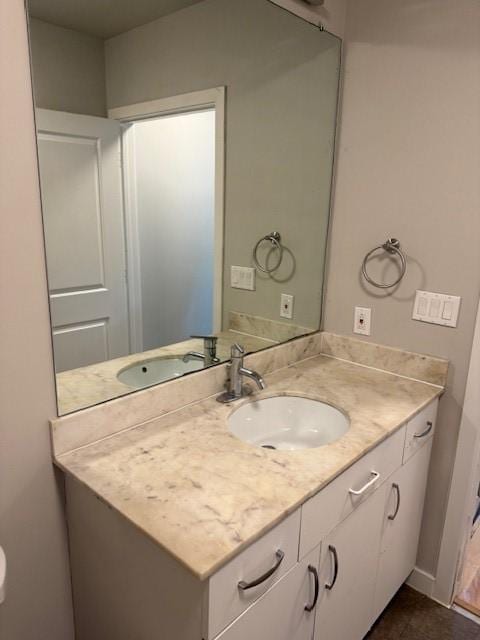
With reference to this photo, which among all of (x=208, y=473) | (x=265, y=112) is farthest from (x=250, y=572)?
(x=265, y=112)

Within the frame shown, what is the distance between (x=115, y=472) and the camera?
1055mm

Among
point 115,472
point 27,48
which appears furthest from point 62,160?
point 115,472

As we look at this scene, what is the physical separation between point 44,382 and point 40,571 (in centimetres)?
53

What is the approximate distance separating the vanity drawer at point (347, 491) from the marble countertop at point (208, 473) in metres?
0.05

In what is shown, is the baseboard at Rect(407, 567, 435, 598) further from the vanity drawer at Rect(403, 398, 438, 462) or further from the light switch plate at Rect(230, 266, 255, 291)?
the light switch plate at Rect(230, 266, 255, 291)

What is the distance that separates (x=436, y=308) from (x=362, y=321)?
12.0 inches

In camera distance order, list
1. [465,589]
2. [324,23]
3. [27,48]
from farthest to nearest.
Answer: [465,589] < [324,23] < [27,48]

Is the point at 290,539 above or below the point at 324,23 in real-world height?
below

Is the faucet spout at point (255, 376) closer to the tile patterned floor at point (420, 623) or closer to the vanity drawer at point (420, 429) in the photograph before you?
the vanity drawer at point (420, 429)

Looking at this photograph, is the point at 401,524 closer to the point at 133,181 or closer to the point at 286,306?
the point at 286,306

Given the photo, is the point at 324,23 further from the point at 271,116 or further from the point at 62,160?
the point at 62,160

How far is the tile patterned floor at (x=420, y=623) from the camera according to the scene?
1.66m

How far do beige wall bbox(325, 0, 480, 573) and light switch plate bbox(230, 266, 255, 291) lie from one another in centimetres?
39

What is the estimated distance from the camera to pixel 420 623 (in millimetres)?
1711
